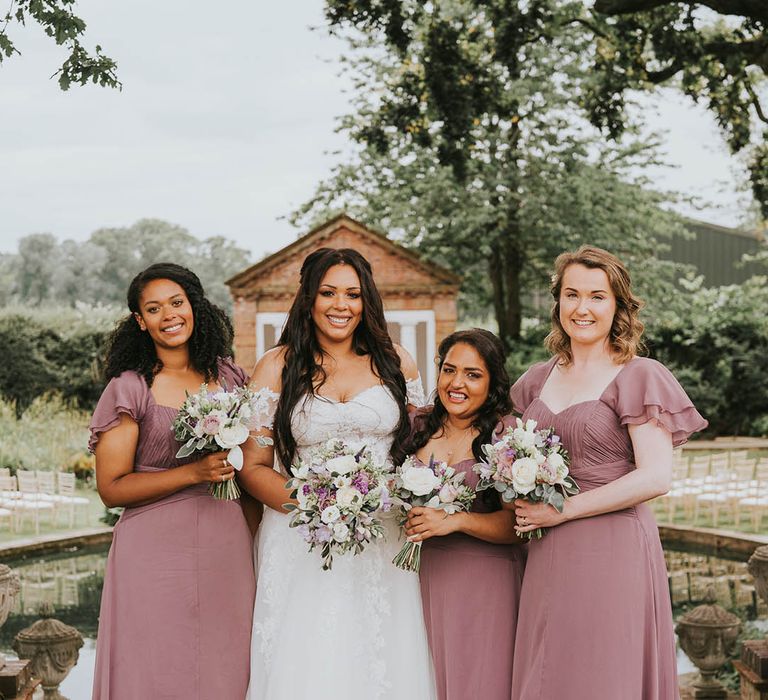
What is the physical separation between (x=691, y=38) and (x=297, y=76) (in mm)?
47808

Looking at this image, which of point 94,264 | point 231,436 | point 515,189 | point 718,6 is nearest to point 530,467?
point 231,436

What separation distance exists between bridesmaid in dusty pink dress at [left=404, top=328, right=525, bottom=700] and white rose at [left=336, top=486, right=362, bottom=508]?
0.28m

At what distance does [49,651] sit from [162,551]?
2.79m

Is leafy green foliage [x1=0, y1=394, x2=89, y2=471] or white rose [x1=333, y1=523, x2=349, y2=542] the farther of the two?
leafy green foliage [x1=0, y1=394, x2=89, y2=471]

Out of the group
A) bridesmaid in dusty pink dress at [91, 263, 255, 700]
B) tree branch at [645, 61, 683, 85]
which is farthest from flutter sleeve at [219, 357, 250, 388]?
tree branch at [645, 61, 683, 85]

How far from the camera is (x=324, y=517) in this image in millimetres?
3359

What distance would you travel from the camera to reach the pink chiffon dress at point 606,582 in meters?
3.49

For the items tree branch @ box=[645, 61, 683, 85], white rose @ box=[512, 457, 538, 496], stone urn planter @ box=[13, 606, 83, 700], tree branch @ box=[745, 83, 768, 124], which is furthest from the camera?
tree branch @ box=[745, 83, 768, 124]

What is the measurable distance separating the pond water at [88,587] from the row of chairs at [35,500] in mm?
847

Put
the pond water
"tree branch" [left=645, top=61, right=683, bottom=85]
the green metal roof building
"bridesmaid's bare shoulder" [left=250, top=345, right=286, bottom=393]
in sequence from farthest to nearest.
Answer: the green metal roof building, the pond water, "tree branch" [left=645, top=61, right=683, bottom=85], "bridesmaid's bare shoulder" [left=250, top=345, right=286, bottom=393]

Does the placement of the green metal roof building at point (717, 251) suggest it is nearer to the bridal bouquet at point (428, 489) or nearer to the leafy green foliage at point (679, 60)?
the leafy green foliage at point (679, 60)

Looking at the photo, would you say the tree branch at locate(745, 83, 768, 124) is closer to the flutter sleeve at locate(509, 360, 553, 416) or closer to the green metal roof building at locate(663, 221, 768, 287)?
the flutter sleeve at locate(509, 360, 553, 416)

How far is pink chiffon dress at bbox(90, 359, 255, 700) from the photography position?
12.3 feet

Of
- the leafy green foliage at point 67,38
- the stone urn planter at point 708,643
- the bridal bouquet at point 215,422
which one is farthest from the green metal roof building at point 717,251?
the bridal bouquet at point 215,422
